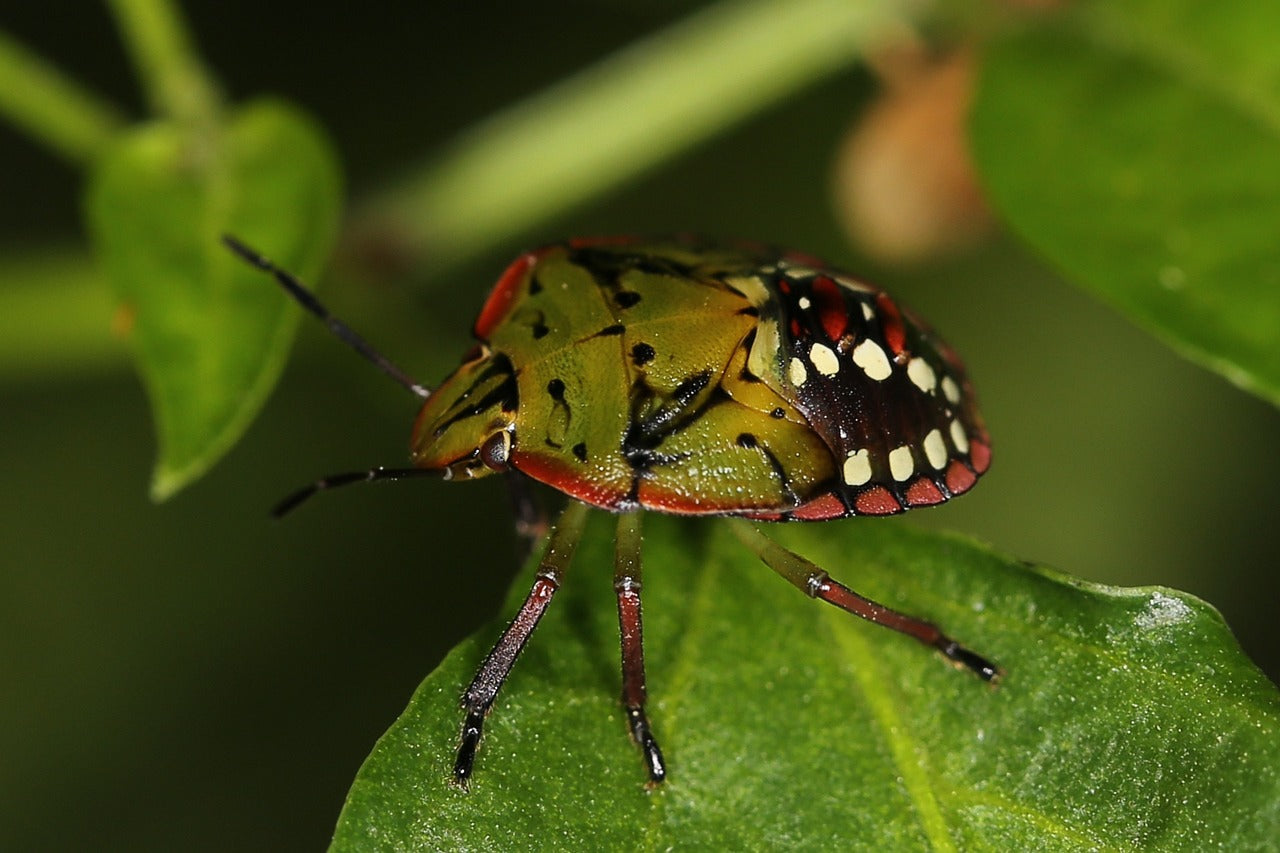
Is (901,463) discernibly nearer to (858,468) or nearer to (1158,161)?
(858,468)

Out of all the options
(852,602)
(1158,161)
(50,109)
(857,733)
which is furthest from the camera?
(50,109)

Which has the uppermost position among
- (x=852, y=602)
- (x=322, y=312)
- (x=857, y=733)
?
(x=322, y=312)

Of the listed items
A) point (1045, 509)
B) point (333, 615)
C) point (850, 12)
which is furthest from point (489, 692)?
point (1045, 509)

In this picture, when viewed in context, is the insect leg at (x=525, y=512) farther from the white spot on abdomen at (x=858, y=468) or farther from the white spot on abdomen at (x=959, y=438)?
the white spot on abdomen at (x=959, y=438)

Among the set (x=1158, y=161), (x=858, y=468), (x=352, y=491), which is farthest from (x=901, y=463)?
(x=352, y=491)

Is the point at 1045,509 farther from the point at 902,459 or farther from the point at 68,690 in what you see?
the point at 68,690
